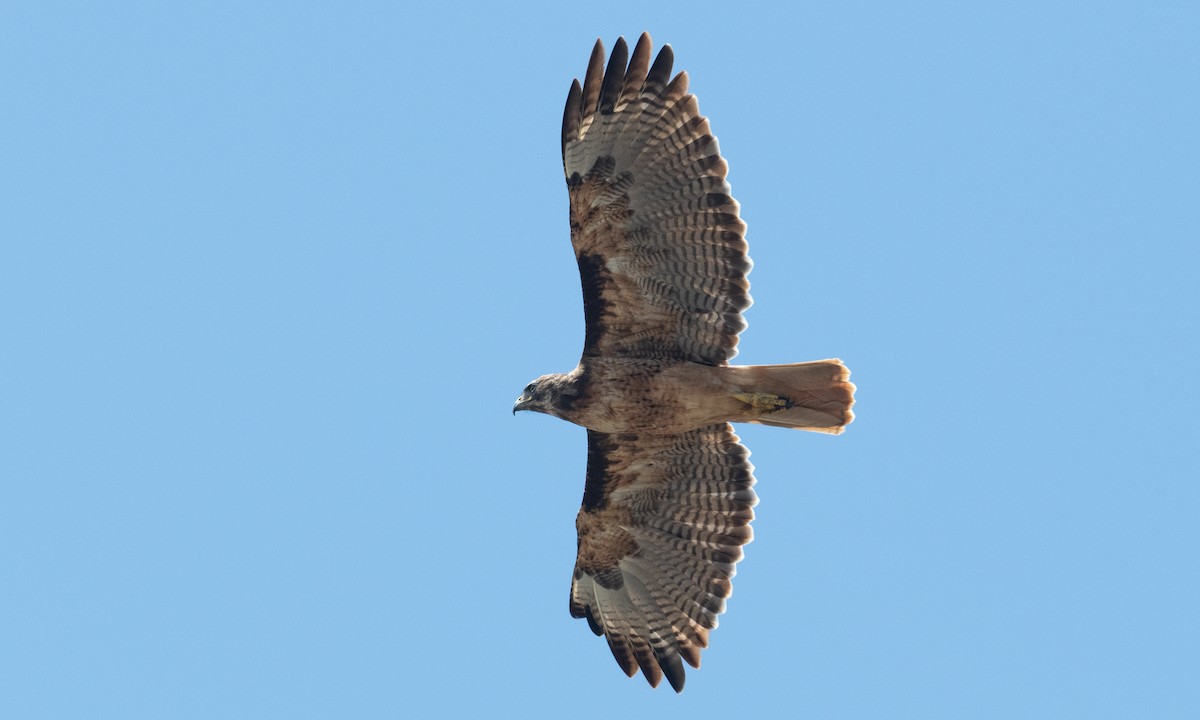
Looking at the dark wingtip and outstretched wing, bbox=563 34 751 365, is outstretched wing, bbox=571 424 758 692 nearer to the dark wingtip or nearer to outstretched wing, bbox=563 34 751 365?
outstretched wing, bbox=563 34 751 365

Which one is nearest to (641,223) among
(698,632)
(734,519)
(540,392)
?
(540,392)

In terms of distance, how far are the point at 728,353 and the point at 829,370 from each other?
0.80 metres

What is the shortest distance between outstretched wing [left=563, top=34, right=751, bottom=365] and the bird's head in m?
0.81

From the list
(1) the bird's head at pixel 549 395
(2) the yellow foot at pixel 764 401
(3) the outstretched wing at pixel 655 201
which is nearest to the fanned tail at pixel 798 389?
(2) the yellow foot at pixel 764 401

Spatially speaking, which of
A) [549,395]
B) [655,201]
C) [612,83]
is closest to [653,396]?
[549,395]

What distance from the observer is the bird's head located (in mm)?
12820

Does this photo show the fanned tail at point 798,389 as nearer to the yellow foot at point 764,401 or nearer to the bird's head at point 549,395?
the yellow foot at point 764,401

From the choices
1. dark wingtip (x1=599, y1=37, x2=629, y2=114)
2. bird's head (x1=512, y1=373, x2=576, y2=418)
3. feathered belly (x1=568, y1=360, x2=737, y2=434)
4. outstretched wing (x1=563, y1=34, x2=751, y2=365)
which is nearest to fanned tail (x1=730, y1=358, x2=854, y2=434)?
feathered belly (x1=568, y1=360, x2=737, y2=434)

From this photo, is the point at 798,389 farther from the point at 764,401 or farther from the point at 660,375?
the point at 660,375

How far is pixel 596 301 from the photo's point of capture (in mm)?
12852

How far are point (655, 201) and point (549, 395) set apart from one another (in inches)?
70.0

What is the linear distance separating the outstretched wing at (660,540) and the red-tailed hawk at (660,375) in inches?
0.5

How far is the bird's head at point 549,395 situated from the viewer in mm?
12820

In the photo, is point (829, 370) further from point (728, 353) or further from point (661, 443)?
point (661, 443)
